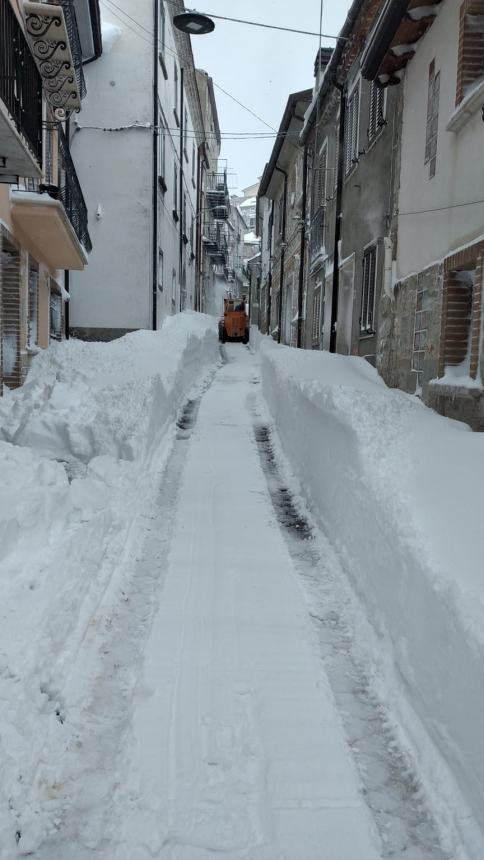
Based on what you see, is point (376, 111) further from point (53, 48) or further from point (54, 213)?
point (54, 213)

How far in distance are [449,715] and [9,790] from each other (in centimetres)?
179

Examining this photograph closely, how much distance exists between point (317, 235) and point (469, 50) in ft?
30.4

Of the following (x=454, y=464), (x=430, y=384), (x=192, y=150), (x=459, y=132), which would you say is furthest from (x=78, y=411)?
(x=192, y=150)

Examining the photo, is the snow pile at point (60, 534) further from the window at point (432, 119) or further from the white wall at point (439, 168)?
the window at point (432, 119)

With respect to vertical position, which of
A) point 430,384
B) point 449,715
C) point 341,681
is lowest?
point 341,681

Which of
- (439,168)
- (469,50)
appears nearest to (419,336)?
(439,168)

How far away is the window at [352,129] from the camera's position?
37.2ft

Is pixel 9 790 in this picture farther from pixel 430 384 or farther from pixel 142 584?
pixel 430 384

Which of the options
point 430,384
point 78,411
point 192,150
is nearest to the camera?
point 430,384

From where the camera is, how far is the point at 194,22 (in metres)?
8.98

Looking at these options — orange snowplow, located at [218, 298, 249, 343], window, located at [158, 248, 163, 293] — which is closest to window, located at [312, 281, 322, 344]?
window, located at [158, 248, 163, 293]

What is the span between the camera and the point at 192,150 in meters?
27.1

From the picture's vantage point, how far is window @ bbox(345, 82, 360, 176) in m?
11.3

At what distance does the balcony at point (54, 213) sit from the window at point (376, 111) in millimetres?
4934
